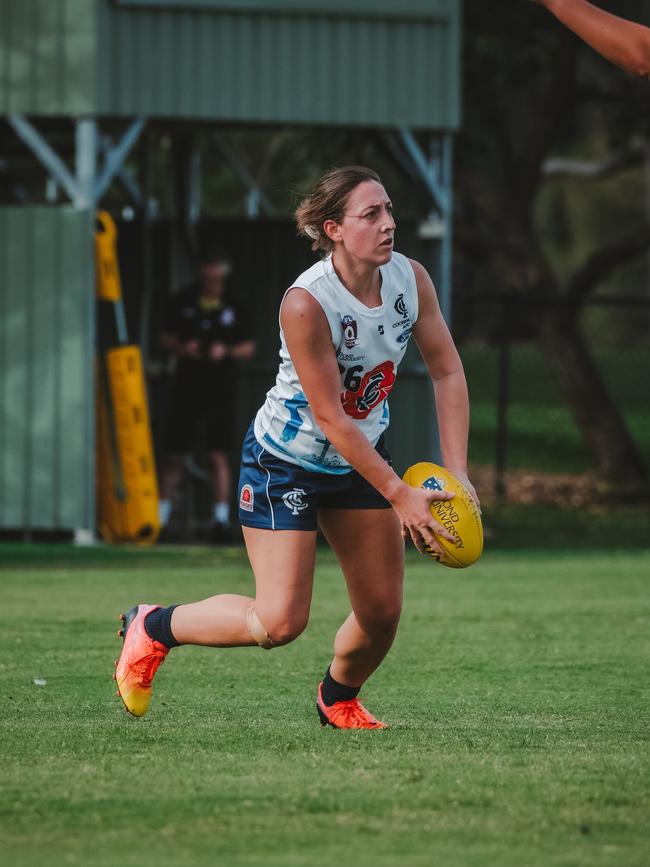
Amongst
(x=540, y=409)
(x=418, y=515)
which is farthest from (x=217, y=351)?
(x=540, y=409)

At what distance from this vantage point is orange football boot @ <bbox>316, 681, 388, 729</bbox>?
599cm

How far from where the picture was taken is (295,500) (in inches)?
226

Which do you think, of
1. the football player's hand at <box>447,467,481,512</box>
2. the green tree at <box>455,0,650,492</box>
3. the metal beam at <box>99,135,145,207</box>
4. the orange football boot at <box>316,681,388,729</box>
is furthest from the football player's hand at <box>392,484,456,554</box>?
the green tree at <box>455,0,650,492</box>

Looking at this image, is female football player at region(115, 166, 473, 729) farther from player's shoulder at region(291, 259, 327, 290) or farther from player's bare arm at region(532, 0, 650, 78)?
player's bare arm at region(532, 0, 650, 78)

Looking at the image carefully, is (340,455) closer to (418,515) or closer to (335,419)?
(335,419)

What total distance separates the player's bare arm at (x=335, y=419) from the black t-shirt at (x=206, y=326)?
28.4 ft

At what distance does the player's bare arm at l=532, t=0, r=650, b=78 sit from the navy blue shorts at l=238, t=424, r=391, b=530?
74.7 inches

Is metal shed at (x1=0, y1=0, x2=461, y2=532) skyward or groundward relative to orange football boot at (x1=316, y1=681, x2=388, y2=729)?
skyward

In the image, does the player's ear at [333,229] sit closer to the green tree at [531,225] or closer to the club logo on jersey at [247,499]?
the club logo on jersey at [247,499]

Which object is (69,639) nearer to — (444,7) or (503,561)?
(503,561)

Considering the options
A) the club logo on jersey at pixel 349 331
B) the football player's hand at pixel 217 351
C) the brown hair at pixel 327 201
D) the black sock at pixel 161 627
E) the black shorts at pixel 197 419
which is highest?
the brown hair at pixel 327 201

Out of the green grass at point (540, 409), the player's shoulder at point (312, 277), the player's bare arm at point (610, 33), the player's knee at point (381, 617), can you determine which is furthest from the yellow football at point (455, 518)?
the green grass at point (540, 409)

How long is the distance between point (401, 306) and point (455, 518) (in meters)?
0.81

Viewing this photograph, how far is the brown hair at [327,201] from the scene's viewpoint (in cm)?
564
